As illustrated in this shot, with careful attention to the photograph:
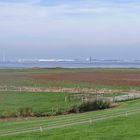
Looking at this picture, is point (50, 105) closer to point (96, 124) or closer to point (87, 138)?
point (96, 124)

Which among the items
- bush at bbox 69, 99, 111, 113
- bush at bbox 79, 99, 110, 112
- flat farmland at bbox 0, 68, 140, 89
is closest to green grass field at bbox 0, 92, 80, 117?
bush at bbox 69, 99, 111, 113

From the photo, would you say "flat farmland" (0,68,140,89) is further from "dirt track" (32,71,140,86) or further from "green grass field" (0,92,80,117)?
"green grass field" (0,92,80,117)

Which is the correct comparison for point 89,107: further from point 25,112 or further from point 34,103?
point 34,103

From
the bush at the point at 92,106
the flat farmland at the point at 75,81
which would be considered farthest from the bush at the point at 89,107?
the flat farmland at the point at 75,81

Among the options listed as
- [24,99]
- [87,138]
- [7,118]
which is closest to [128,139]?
[87,138]

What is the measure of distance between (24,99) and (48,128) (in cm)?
3017

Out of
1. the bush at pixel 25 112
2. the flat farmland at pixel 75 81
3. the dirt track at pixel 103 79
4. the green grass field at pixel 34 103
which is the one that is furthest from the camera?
the dirt track at pixel 103 79

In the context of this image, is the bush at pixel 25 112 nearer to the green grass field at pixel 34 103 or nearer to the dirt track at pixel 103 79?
the green grass field at pixel 34 103

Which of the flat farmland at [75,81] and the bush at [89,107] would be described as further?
the flat farmland at [75,81]

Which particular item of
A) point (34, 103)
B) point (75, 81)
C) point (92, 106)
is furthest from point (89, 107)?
point (75, 81)

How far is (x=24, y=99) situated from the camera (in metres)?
54.7

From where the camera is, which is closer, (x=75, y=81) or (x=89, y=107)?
(x=89, y=107)

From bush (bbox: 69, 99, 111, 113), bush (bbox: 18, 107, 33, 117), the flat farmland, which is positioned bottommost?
bush (bbox: 18, 107, 33, 117)

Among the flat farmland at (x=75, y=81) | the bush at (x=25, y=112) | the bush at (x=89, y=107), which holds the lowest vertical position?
the bush at (x=25, y=112)
